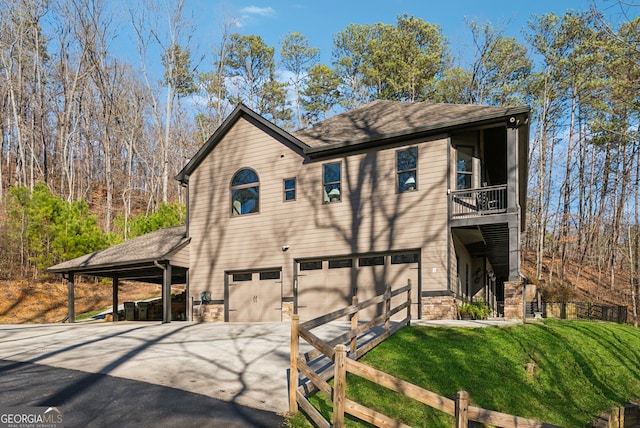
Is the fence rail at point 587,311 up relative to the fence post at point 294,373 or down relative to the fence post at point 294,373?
down

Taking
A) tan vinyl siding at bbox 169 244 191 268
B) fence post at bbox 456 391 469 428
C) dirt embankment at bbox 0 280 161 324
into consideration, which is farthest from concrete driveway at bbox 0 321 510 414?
dirt embankment at bbox 0 280 161 324

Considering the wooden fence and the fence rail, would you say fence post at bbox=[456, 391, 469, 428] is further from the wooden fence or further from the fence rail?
the fence rail

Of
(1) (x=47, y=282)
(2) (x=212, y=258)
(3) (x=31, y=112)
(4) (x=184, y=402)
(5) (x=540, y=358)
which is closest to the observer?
(4) (x=184, y=402)

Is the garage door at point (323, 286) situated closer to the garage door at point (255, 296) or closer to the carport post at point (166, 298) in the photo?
the garage door at point (255, 296)

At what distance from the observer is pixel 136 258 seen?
16.8 meters

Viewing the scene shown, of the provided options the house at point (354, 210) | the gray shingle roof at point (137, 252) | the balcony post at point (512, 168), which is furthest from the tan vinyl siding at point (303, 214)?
the balcony post at point (512, 168)

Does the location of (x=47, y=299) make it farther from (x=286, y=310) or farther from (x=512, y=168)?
(x=512, y=168)

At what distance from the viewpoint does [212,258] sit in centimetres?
1738

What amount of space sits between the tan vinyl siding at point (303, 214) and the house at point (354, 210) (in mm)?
36

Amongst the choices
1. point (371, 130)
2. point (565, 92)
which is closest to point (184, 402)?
point (371, 130)

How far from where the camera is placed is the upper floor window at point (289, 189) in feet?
53.0

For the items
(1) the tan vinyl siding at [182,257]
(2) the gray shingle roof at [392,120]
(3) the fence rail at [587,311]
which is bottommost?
(3) the fence rail at [587,311]

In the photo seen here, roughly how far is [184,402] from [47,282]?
23559mm

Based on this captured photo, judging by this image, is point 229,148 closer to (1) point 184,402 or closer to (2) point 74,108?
(1) point 184,402
